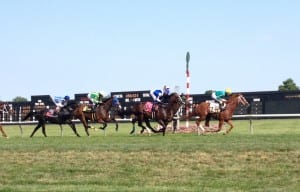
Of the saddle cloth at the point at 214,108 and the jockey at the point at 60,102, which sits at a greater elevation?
the jockey at the point at 60,102

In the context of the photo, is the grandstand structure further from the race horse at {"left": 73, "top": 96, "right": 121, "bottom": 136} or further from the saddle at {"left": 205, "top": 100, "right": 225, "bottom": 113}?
the saddle at {"left": 205, "top": 100, "right": 225, "bottom": 113}

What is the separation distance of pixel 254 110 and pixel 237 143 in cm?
1997

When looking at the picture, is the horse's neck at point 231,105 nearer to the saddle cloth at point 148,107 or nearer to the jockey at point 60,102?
the saddle cloth at point 148,107

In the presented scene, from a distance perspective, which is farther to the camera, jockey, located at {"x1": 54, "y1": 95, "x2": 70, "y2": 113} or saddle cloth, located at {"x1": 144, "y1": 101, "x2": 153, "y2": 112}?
jockey, located at {"x1": 54, "y1": 95, "x2": 70, "y2": 113}

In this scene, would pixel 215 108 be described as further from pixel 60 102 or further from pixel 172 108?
pixel 60 102

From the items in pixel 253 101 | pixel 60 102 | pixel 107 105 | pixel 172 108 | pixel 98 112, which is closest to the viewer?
pixel 172 108

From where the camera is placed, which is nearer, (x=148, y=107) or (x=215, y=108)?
(x=215, y=108)

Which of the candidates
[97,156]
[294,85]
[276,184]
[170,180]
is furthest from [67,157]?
[294,85]

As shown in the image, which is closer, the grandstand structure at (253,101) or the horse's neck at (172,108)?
the horse's neck at (172,108)

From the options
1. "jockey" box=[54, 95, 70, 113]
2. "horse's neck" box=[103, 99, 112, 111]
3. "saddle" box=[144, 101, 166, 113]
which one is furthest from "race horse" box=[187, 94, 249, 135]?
"jockey" box=[54, 95, 70, 113]

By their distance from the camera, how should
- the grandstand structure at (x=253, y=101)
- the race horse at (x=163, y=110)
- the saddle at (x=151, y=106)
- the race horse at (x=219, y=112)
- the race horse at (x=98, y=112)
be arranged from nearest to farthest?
the race horse at (x=219, y=112) < the race horse at (x=163, y=110) < the saddle at (x=151, y=106) < the race horse at (x=98, y=112) < the grandstand structure at (x=253, y=101)

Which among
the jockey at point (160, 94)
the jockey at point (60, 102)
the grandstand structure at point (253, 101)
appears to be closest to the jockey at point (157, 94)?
the jockey at point (160, 94)

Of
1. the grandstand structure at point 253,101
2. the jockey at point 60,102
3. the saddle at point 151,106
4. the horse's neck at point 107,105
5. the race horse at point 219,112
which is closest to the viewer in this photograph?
the race horse at point 219,112

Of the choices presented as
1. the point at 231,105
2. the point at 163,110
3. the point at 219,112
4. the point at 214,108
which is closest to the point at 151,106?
the point at 163,110
